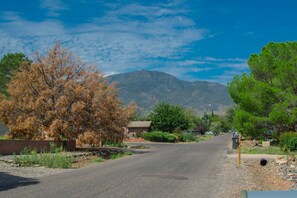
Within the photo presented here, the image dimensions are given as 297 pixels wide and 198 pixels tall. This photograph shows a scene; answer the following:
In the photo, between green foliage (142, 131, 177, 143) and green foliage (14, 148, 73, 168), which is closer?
green foliage (14, 148, 73, 168)

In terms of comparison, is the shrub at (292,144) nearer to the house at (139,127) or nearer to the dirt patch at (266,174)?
the dirt patch at (266,174)

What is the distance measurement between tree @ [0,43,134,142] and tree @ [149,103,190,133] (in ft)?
116

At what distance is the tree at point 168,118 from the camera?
65875 millimetres

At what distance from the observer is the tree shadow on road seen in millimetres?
12789

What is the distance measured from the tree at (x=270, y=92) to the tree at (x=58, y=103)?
14489 mm

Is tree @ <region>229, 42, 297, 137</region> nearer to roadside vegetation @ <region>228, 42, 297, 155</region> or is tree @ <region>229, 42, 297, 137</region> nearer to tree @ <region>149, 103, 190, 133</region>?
roadside vegetation @ <region>228, 42, 297, 155</region>

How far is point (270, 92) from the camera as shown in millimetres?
36875

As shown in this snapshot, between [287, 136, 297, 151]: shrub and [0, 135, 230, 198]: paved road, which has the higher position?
[287, 136, 297, 151]: shrub

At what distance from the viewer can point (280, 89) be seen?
3678 centimetres

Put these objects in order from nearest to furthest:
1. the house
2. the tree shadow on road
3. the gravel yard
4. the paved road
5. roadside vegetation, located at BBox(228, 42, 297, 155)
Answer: the paved road → the tree shadow on road → the gravel yard → roadside vegetation, located at BBox(228, 42, 297, 155) → the house

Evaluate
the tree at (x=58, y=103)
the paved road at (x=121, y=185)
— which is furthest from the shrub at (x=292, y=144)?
the paved road at (x=121, y=185)

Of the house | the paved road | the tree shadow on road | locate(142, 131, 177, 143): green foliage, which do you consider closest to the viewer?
the paved road

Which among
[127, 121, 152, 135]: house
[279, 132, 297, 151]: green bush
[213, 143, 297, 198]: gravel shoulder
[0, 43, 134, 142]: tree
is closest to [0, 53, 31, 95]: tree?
[127, 121, 152, 135]: house

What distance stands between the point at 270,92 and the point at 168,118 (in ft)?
100.0
